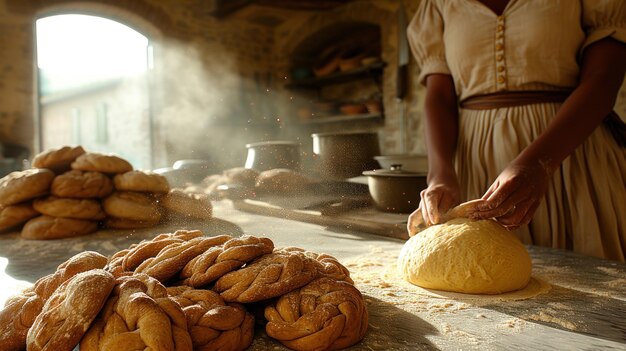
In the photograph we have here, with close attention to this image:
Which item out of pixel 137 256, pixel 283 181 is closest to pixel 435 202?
pixel 137 256

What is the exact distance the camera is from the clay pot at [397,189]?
278cm

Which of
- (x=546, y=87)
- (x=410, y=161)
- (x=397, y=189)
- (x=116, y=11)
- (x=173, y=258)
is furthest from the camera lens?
(x=116, y=11)

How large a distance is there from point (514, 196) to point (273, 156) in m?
2.25

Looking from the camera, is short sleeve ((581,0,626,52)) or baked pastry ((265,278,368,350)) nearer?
baked pastry ((265,278,368,350))

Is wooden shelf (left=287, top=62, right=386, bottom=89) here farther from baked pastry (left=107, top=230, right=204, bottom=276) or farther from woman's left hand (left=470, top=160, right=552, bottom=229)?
baked pastry (left=107, top=230, right=204, bottom=276)

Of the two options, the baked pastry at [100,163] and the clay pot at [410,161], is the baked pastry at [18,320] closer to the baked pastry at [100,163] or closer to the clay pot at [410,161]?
the baked pastry at [100,163]

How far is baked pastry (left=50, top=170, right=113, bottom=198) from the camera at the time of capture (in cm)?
240

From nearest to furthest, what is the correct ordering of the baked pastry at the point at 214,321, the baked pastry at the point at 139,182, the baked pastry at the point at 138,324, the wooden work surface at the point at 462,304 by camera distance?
the baked pastry at the point at 138,324 < the baked pastry at the point at 214,321 < the wooden work surface at the point at 462,304 < the baked pastry at the point at 139,182

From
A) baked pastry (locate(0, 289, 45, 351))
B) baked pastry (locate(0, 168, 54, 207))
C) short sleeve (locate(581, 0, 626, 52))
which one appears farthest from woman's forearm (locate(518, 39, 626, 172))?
baked pastry (locate(0, 168, 54, 207))

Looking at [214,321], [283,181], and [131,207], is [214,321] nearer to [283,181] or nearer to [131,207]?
[131,207]

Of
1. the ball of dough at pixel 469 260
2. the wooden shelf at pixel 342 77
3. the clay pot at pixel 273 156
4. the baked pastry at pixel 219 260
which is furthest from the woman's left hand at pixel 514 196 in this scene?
the wooden shelf at pixel 342 77

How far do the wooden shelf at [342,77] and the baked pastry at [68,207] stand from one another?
6.19 metres

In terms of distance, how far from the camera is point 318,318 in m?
0.88

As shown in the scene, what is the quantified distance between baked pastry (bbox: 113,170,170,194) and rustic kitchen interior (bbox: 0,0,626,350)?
0.20 meters
